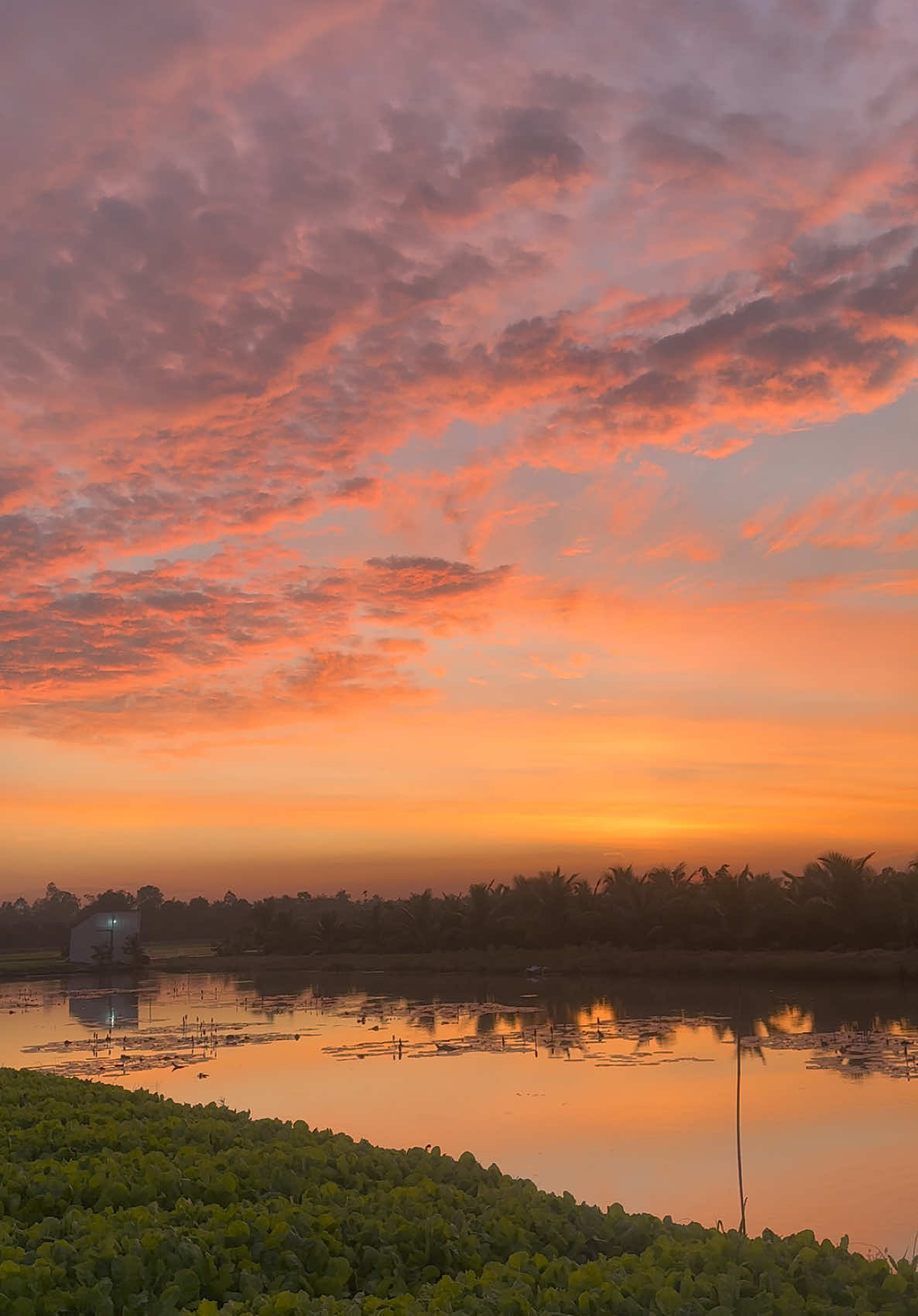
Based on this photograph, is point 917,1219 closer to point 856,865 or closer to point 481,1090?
point 481,1090

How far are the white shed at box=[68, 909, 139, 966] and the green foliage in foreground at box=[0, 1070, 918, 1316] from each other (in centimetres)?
6413

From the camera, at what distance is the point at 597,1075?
24.9 metres

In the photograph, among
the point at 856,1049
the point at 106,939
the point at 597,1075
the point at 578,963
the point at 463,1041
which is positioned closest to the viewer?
the point at 597,1075

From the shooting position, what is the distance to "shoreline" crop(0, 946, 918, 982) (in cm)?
4619

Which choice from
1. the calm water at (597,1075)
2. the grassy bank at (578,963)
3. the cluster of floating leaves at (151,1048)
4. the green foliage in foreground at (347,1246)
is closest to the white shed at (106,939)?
the grassy bank at (578,963)

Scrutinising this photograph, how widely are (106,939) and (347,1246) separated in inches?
2682

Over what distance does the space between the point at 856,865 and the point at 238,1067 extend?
3253cm

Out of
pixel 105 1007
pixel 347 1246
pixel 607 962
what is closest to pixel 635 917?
pixel 607 962

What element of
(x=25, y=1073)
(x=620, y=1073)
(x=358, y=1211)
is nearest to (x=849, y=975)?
(x=620, y=1073)

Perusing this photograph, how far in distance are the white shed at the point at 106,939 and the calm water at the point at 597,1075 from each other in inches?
762

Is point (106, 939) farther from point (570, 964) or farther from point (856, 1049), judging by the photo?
point (856, 1049)

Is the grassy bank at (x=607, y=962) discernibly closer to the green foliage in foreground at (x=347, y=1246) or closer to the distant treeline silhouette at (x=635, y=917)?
the distant treeline silhouette at (x=635, y=917)

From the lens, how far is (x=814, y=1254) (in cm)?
518

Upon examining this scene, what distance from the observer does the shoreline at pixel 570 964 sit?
152ft
